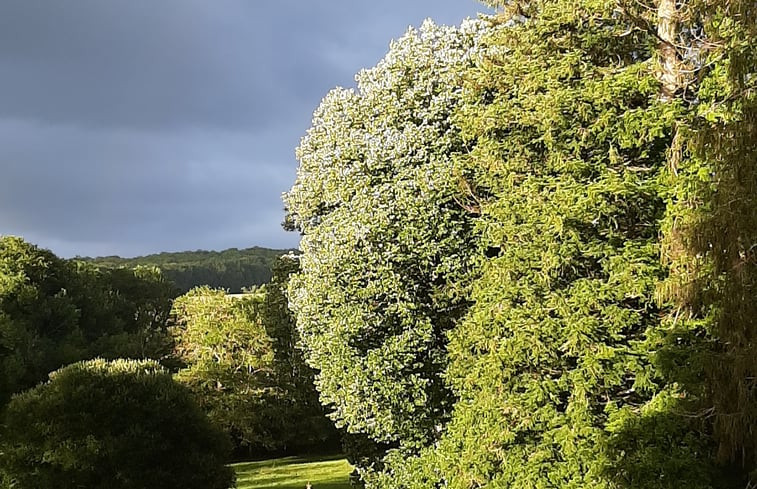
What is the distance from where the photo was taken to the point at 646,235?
9.02m

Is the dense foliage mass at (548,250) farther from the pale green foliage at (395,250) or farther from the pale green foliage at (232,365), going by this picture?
the pale green foliage at (232,365)

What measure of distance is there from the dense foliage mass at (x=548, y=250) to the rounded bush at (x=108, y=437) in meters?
3.36

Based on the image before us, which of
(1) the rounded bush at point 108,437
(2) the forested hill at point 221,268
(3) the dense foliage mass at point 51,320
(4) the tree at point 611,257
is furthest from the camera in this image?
(2) the forested hill at point 221,268

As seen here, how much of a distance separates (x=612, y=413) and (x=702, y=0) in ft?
17.9

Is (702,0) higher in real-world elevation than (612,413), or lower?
higher

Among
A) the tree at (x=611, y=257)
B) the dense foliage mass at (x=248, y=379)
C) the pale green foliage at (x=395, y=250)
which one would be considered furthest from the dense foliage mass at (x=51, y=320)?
the tree at (x=611, y=257)

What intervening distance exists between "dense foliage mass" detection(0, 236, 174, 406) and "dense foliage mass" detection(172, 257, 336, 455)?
3181mm

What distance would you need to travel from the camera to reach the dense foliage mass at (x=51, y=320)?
77.6 feet

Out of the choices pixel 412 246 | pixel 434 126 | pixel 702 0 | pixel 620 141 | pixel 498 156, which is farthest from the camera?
pixel 434 126

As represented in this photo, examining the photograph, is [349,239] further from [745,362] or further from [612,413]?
[745,362]

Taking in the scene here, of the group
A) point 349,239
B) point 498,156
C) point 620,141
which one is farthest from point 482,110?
point 349,239

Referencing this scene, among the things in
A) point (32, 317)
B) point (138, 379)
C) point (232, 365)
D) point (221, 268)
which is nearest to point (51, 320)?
point (32, 317)

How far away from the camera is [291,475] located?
2298cm

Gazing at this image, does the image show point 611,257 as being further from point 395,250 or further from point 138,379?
point 138,379
